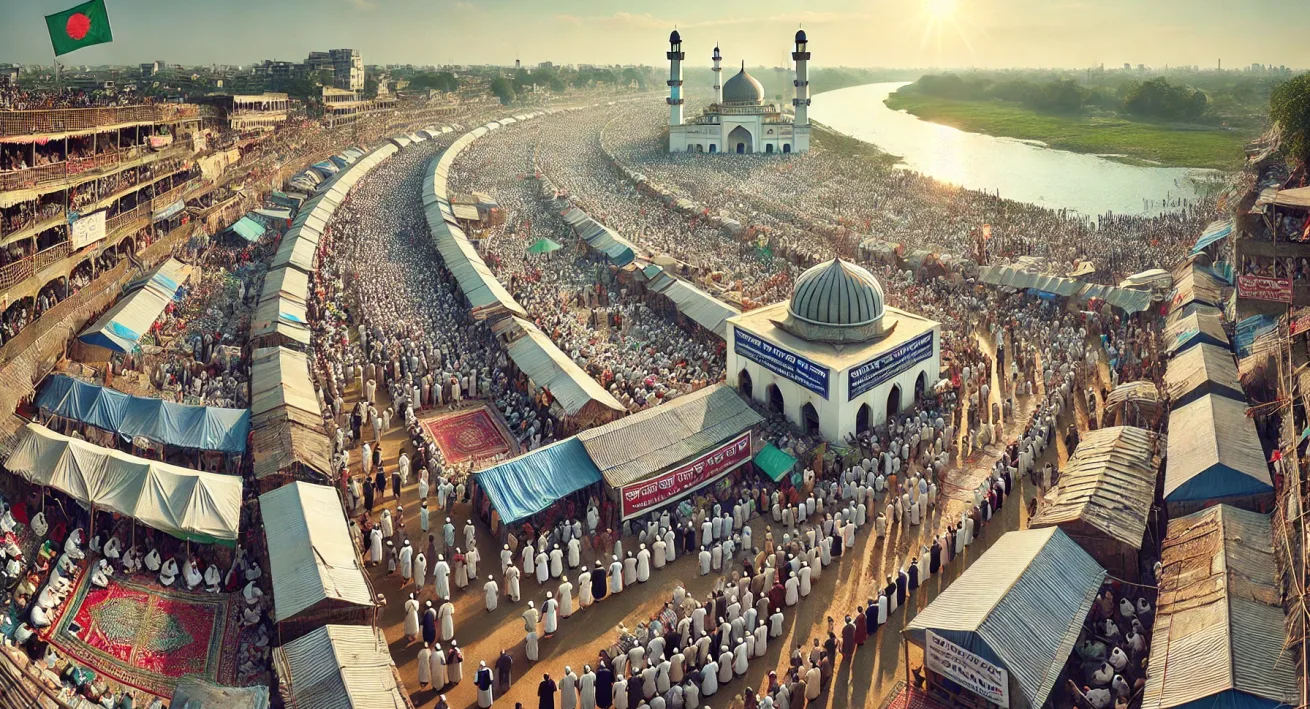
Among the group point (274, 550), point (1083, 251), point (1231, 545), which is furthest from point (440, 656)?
point (1083, 251)

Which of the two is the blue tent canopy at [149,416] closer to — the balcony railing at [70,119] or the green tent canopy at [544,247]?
the balcony railing at [70,119]

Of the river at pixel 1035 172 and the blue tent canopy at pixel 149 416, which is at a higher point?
the blue tent canopy at pixel 149 416

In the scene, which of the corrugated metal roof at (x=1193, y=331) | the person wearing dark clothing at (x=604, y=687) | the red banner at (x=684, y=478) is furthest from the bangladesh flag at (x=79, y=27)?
the corrugated metal roof at (x=1193, y=331)

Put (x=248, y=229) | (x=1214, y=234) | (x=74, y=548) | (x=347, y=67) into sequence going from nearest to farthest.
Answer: (x=74, y=548)
(x=1214, y=234)
(x=248, y=229)
(x=347, y=67)

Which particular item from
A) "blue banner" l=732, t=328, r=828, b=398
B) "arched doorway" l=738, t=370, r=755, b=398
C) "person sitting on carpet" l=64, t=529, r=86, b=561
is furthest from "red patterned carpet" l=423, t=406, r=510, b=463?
"person sitting on carpet" l=64, t=529, r=86, b=561

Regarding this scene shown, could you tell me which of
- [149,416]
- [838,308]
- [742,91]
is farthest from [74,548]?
[742,91]

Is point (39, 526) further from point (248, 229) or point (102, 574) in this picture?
point (248, 229)
